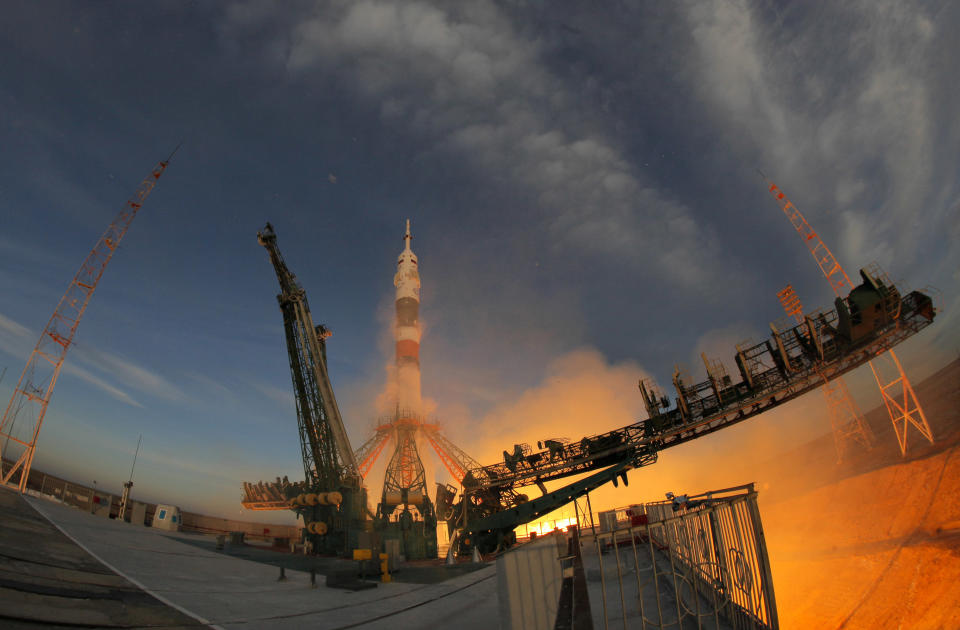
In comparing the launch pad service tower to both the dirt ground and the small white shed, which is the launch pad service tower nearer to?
the small white shed

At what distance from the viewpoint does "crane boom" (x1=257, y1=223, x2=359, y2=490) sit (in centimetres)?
3550

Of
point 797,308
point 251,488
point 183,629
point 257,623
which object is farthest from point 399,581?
point 797,308

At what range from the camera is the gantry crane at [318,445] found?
3284cm

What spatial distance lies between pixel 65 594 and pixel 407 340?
52.9 m

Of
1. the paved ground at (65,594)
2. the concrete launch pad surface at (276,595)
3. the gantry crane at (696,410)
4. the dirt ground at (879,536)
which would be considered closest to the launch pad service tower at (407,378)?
the gantry crane at (696,410)

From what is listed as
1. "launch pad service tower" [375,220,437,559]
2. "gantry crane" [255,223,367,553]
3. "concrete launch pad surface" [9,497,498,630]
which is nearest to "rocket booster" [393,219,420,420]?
"launch pad service tower" [375,220,437,559]

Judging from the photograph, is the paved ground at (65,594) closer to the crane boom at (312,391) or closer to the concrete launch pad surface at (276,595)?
the concrete launch pad surface at (276,595)

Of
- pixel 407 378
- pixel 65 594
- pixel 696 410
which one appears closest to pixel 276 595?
pixel 65 594

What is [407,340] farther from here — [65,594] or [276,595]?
[65,594]

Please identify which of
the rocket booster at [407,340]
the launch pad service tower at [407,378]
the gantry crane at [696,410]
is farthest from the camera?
the rocket booster at [407,340]

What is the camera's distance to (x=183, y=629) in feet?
26.1

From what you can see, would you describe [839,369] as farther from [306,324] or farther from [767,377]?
[306,324]

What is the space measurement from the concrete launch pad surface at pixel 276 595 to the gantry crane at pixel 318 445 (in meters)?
15.8

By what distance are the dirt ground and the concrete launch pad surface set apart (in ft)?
83.8
